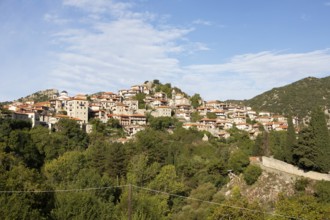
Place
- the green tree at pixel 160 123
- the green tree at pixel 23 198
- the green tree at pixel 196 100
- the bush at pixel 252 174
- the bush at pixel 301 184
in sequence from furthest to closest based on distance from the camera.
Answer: the green tree at pixel 196 100 → the green tree at pixel 160 123 → the bush at pixel 252 174 → the bush at pixel 301 184 → the green tree at pixel 23 198

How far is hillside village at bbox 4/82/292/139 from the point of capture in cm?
6513

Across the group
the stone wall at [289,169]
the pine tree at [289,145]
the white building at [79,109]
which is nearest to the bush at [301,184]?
the stone wall at [289,169]

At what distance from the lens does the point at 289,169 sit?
36.0 m

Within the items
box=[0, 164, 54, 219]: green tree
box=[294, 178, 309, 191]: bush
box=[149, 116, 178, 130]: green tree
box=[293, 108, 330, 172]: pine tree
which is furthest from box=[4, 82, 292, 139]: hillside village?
box=[0, 164, 54, 219]: green tree

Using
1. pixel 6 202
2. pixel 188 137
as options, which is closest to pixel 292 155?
pixel 188 137

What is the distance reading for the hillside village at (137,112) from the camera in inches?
2564

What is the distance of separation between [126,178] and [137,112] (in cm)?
3962

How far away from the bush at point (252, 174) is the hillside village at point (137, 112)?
28.4 metres

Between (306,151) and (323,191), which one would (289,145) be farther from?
(323,191)

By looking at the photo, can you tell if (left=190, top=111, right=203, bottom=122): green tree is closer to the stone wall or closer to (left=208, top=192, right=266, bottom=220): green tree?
the stone wall

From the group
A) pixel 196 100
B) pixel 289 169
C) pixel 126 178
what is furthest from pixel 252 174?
pixel 196 100

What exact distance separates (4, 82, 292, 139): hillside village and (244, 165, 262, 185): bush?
28.4m

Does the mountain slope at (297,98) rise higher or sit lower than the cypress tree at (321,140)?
higher

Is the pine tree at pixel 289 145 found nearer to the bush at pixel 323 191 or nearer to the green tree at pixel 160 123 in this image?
the bush at pixel 323 191
